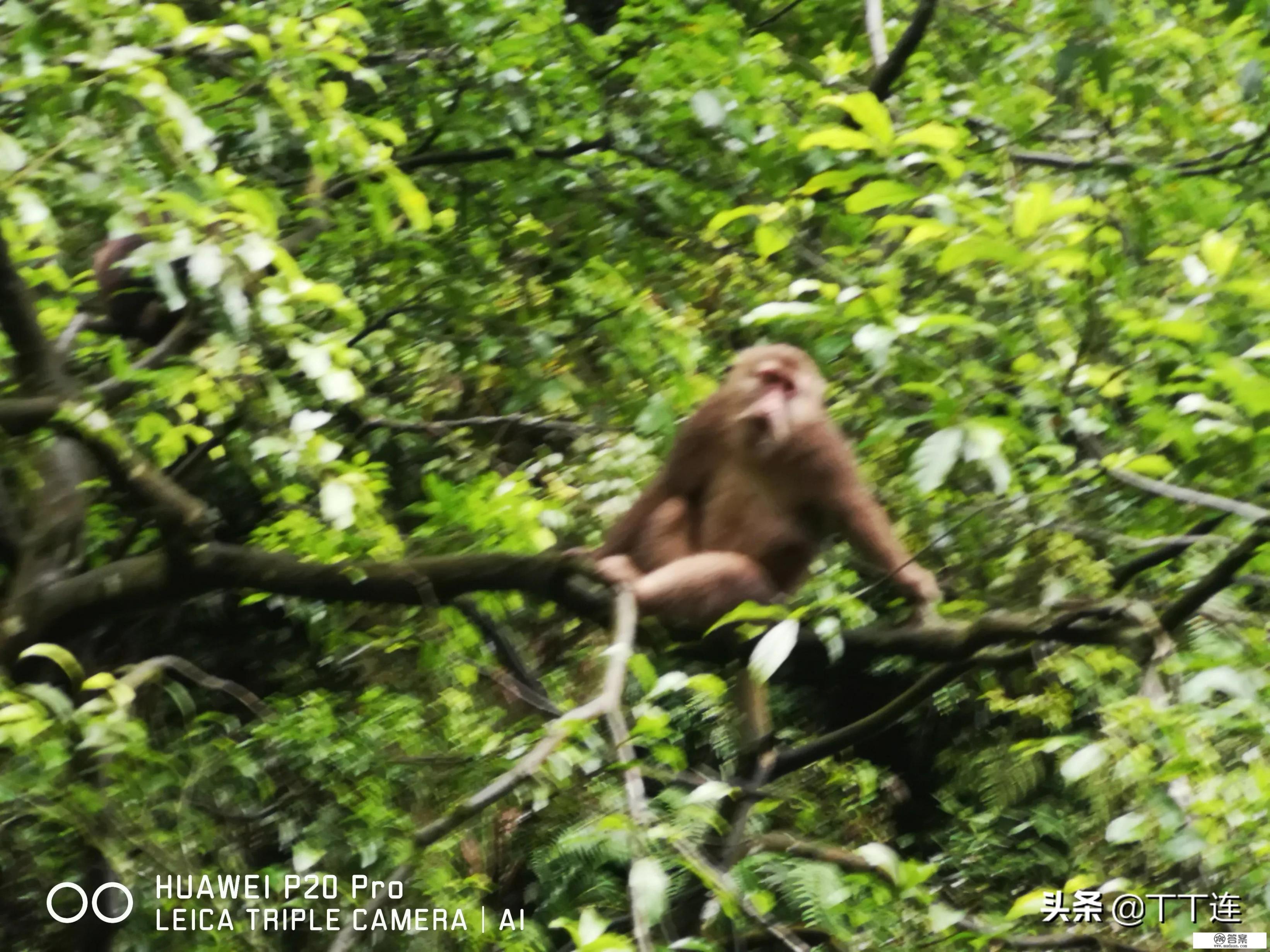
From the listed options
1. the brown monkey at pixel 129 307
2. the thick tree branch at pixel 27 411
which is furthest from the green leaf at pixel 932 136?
the brown monkey at pixel 129 307

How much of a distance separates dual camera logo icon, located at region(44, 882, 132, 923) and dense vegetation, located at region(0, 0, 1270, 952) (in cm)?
7

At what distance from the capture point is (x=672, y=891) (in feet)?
10.8

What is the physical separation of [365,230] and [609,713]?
2.55 meters

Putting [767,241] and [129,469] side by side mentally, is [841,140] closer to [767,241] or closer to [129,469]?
[767,241]

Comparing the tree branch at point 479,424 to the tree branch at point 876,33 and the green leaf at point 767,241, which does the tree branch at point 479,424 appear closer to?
the green leaf at point 767,241

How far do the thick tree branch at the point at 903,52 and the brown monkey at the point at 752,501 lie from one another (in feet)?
2.61

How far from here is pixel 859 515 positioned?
3.36 metres

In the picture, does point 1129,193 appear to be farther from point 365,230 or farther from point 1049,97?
point 365,230

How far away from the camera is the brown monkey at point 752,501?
10.9ft

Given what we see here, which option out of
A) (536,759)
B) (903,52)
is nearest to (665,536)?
(903,52)

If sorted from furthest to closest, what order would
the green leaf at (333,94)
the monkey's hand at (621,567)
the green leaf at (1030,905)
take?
1. the monkey's hand at (621,567)
2. the green leaf at (333,94)
3. the green leaf at (1030,905)

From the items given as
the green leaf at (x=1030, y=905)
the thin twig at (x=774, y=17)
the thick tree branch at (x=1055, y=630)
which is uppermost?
the thin twig at (x=774, y=17)

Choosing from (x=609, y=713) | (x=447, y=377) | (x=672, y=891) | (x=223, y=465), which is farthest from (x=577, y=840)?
(x=223, y=465)

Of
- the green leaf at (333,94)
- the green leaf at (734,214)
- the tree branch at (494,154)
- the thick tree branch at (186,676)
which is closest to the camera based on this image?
the thick tree branch at (186,676)
